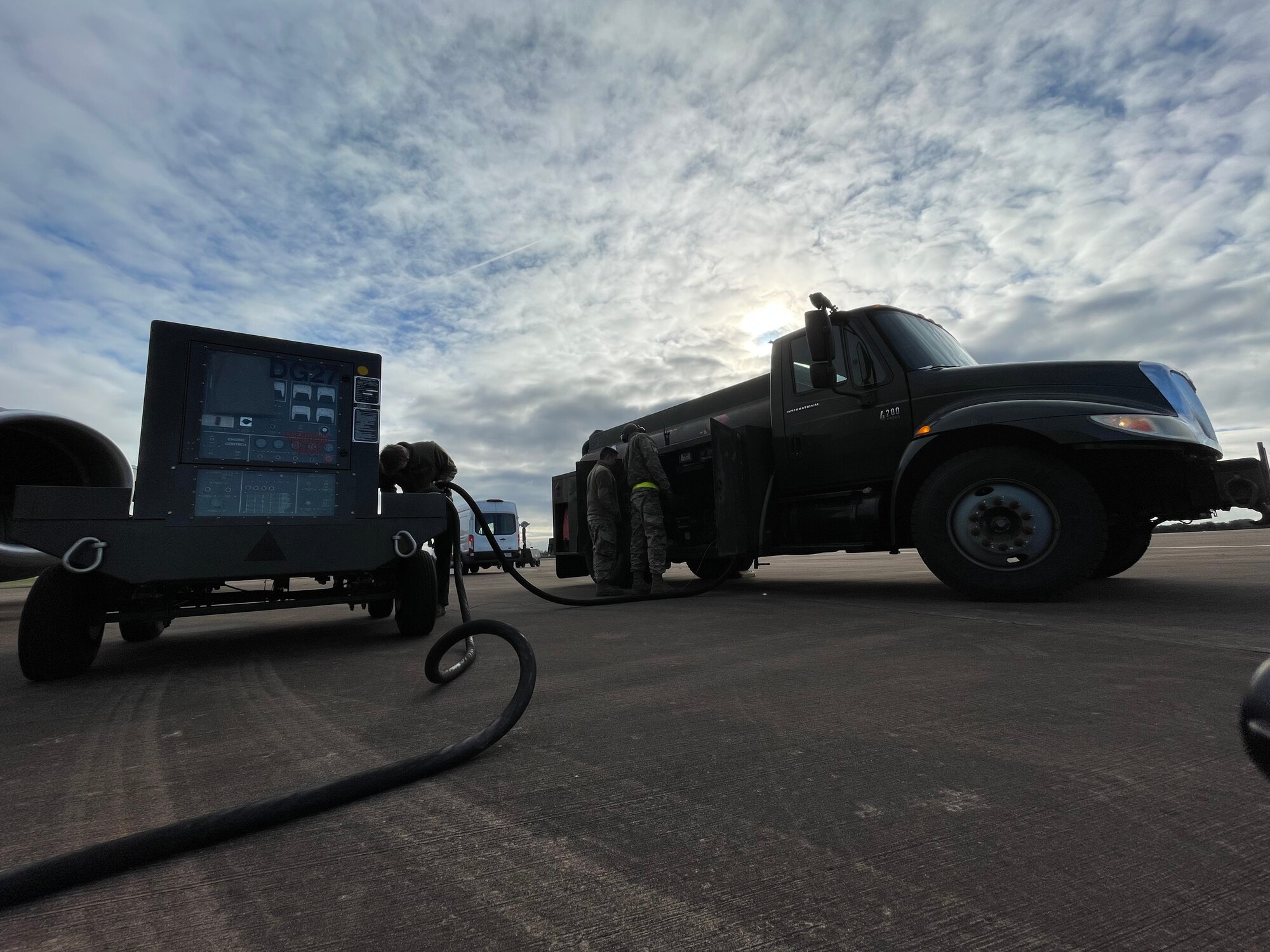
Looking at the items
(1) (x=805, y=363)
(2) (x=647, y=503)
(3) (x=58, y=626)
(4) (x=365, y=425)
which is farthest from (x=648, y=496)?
(3) (x=58, y=626)

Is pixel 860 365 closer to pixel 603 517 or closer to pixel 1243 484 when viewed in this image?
pixel 1243 484

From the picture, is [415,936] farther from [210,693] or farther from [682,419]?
[682,419]

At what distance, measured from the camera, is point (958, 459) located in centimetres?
443

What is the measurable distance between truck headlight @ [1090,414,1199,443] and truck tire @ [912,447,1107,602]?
14.7 inches

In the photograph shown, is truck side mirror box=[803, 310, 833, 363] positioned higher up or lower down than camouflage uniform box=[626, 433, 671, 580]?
higher up

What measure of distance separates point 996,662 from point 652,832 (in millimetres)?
1907

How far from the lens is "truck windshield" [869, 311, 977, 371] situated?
203 inches

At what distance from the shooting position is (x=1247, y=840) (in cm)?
103

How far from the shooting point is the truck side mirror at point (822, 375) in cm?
505

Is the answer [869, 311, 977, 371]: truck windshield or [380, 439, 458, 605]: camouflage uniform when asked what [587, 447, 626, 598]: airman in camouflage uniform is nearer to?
[380, 439, 458, 605]: camouflage uniform

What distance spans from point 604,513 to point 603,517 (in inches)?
1.4

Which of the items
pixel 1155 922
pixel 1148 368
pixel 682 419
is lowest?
pixel 1155 922

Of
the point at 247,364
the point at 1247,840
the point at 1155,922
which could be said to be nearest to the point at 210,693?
the point at 247,364

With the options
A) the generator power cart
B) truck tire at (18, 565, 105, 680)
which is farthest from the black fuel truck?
truck tire at (18, 565, 105, 680)
